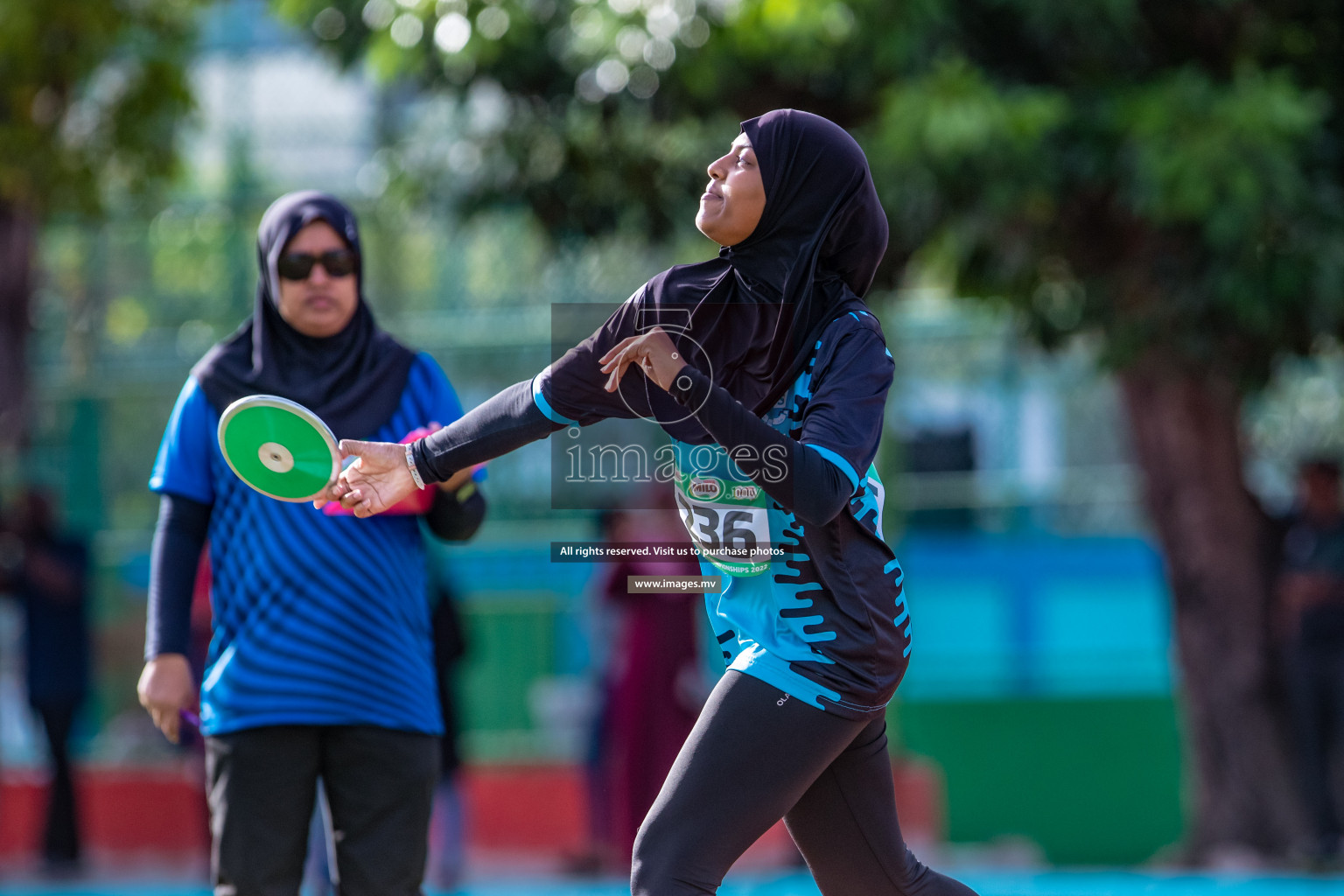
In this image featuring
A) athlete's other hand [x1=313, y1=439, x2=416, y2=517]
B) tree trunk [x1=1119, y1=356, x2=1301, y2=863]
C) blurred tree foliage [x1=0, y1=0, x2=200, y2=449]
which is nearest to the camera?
athlete's other hand [x1=313, y1=439, x2=416, y2=517]

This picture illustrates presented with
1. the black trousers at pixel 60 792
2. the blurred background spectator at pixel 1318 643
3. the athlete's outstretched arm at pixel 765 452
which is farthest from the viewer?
the black trousers at pixel 60 792

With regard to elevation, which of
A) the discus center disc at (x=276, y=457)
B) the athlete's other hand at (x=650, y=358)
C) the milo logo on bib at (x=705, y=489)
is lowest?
the milo logo on bib at (x=705, y=489)

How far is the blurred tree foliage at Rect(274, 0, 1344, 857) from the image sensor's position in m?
5.86

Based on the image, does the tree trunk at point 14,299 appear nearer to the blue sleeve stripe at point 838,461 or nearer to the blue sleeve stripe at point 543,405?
the blue sleeve stripe at point 543,405

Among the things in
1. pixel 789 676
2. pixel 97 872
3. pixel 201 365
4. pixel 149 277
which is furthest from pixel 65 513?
pixel 789 676

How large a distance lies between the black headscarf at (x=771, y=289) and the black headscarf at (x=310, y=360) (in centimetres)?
67

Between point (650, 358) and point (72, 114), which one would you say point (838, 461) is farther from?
point (72, 114)

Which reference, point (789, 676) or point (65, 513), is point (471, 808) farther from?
point (789, 676)

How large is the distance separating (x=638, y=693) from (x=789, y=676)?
15.3 feet

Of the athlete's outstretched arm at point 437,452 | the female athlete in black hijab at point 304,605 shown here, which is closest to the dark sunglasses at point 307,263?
the female athlete in black hijab at point 304,605

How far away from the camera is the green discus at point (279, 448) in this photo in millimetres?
2781

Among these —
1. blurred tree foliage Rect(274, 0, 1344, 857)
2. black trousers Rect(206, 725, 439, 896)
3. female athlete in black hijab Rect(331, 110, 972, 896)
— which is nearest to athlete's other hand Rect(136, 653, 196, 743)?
black trousers Rect(206, 725, 439, 896)

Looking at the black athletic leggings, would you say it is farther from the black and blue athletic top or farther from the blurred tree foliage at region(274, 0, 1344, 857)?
the blurred tree foliage at region(274, 0, 1344, 857)

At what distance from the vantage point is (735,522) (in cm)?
271
